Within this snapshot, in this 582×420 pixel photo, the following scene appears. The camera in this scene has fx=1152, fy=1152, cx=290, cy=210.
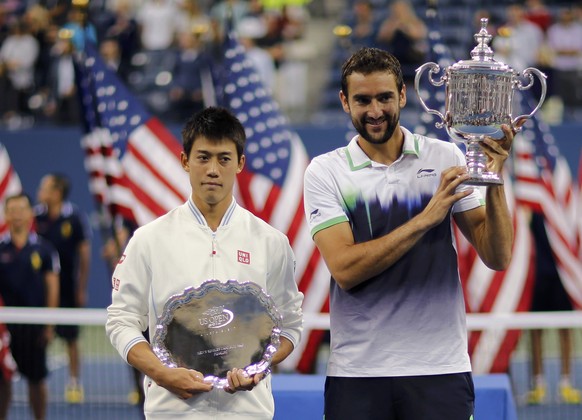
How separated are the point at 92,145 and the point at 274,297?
4667 mm

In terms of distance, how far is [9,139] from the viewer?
14789 millimetres

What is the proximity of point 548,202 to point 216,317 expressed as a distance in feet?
16.8

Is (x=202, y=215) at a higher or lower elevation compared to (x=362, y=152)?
lower

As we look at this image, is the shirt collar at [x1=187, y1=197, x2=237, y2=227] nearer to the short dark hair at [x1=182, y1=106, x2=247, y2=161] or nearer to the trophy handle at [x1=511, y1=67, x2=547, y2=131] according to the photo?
the short dark hair at [x1=182, y1=106, x2=247, y2=161]

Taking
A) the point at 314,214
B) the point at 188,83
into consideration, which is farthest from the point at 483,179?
the point at 188,83

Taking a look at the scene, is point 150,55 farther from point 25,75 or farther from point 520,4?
point 520,4

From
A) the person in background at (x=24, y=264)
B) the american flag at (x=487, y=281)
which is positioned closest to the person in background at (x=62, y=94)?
the person in background at (x=24, y=264)

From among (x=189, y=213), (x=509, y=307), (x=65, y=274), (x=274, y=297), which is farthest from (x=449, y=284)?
(x=65, y=274)

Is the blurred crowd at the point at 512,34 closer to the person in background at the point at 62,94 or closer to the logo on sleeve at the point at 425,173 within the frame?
the person in background at the point at 62,94

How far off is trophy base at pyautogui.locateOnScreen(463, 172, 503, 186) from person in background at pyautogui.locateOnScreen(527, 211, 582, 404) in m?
4.90

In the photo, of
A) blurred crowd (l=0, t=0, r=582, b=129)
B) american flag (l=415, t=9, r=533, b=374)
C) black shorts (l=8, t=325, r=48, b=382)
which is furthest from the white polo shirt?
blurred crowd (l=0, t=0, r=582, b=129)

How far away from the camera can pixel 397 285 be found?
4.09 meters

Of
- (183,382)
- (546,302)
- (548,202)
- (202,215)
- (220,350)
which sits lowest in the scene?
(183,382)

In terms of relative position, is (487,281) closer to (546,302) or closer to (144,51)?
(546,302)
